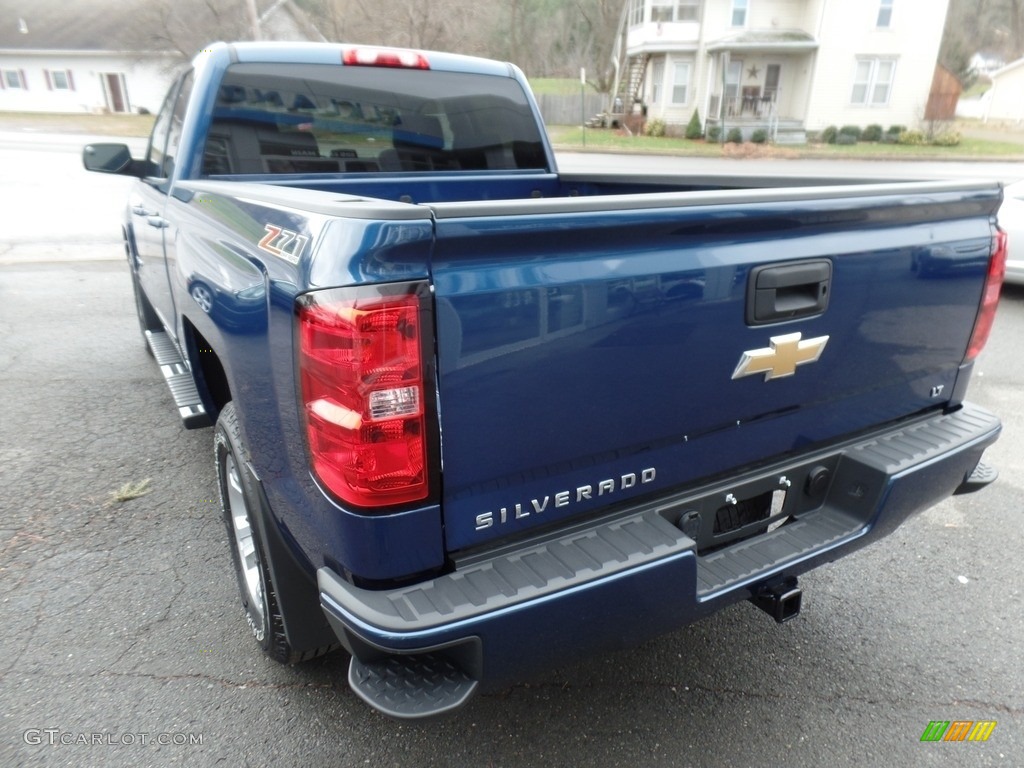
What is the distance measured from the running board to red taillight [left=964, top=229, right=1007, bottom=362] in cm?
Result: 303

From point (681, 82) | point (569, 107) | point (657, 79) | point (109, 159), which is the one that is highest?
point (657, 79)

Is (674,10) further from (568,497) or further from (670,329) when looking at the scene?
(568,497)

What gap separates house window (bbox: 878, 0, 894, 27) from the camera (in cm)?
2717

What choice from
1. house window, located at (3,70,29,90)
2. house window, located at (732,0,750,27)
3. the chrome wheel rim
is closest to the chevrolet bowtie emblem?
the chrome wheel rim

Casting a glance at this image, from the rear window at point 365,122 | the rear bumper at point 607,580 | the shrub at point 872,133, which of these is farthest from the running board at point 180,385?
the shrub at point 872,133

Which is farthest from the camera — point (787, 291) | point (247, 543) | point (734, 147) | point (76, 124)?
point (76, 124)

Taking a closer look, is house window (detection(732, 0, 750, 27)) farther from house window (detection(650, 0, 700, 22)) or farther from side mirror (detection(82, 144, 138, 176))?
side mirror (detection(82, 144, 138, 176))

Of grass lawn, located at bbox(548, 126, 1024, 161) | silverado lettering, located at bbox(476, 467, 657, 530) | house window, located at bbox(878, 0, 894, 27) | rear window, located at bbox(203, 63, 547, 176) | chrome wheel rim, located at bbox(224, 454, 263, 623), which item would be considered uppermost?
house window, located at bbox(878, 0, 894, 27)

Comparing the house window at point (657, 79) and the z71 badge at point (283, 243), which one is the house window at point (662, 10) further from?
the z71 badge at point (283, 243)

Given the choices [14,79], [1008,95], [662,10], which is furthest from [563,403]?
[14,79]

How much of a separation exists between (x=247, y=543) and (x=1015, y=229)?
798 cm

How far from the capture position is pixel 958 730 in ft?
7.63

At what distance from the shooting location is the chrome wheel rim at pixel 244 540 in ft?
8.18

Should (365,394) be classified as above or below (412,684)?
above
